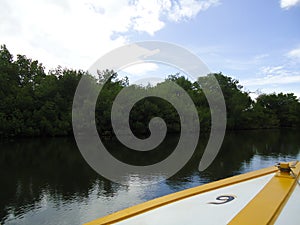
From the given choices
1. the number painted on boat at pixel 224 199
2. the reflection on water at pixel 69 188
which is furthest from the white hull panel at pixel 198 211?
the reflection on water at pixel 69 188

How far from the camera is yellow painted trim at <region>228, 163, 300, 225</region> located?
4.76ft

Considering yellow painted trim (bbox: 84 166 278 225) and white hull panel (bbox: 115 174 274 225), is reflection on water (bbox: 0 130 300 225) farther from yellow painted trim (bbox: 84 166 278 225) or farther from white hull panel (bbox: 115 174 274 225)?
white hull panel (bbox: 115 174 274 225)

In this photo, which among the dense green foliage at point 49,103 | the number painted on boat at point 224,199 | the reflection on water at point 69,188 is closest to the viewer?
the number painted on boat at point 224,199

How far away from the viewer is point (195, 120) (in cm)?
2811

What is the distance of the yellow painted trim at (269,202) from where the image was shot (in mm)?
1450

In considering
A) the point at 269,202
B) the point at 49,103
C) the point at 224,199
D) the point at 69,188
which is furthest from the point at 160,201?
the point at 49,103

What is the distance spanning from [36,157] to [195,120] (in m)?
18.3

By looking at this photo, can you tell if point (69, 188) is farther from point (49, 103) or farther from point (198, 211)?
point (49, 103)

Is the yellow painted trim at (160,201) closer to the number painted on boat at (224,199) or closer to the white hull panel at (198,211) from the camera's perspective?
the white hull panel at (198,211)

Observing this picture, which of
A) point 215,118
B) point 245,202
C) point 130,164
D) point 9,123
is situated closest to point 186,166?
point 130,164

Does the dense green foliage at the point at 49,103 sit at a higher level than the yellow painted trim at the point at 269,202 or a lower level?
higher

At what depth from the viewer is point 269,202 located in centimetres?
176

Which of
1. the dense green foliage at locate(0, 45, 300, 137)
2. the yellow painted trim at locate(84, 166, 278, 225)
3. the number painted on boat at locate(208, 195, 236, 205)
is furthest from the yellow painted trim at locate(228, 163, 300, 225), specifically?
the dense green foliage at locate(0, 45, 300, 137)

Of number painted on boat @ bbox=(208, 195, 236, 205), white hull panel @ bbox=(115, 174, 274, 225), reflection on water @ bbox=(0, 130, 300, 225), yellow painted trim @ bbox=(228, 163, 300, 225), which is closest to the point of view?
yellow painted trim @ bbox=(228, 163, 300, 225)
